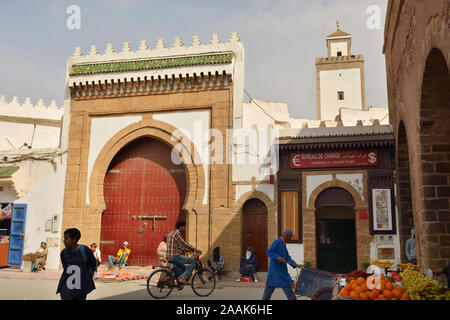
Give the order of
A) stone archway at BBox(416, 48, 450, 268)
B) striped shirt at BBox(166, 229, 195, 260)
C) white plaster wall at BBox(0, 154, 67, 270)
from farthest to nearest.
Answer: white plaster wall at BBox(0, 154, 67, 270) < striped shirt at BBox(166, 229, 195, 260) < stone archway at BBox(416, 48, 450, 268)

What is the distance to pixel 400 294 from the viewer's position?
4641 millimetres

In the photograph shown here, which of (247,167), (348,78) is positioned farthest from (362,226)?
(348,78)

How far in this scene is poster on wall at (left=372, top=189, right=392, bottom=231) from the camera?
1246 centimetres

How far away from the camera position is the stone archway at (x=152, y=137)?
14188 mm

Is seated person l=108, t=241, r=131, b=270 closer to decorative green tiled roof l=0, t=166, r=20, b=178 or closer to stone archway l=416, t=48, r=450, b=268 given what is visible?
decorative green tiled roof l=0, t=166, r=20, b=178

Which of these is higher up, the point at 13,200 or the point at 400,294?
the point at 13,200

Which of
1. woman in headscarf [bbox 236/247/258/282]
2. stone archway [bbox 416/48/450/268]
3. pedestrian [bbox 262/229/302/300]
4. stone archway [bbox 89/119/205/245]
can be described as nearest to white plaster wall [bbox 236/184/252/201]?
stone archway [bbox 89/119/205/245]

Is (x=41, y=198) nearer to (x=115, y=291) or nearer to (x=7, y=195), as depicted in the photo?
(x=7, y=195)

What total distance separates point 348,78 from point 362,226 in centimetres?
3282

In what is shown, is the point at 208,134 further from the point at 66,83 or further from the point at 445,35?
the point at 445,35

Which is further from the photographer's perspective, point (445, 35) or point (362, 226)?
point (362, 226)

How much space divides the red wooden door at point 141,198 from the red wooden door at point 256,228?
92.5 inches

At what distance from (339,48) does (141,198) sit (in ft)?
116

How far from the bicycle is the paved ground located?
147mm
